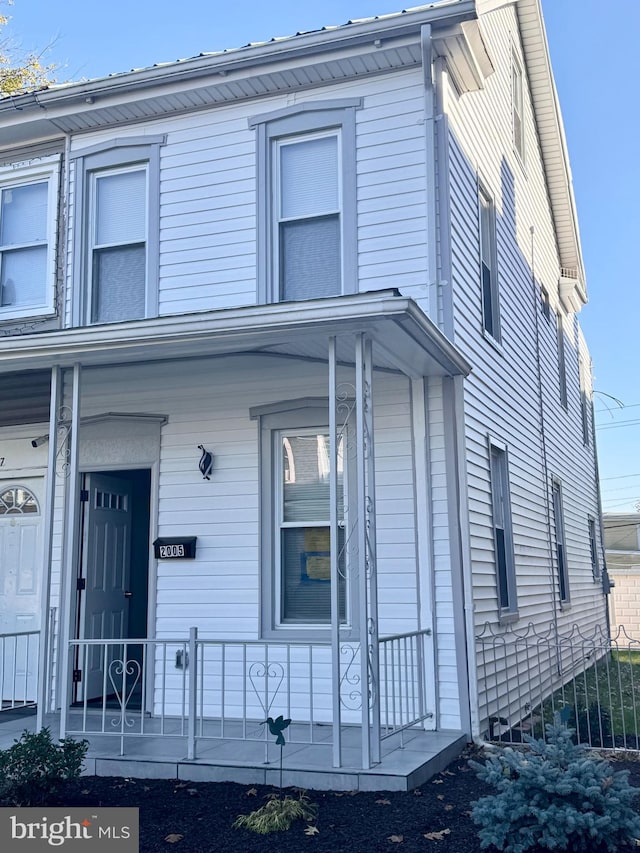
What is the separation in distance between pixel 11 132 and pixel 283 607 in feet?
19.3

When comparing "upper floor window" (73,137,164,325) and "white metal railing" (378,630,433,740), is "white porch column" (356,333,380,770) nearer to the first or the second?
"white metal railing" (378,630,433,740)

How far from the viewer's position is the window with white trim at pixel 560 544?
1301 centimetres

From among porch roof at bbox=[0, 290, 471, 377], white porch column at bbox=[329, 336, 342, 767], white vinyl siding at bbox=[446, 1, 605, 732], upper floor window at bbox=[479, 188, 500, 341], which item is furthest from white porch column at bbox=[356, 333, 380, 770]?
upper floor window at bbox=[479, 188, 500, 341]

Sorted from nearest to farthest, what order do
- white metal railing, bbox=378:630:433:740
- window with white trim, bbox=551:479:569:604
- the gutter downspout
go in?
1. white metal railing, bbox=378:630:433:740
2. the gutter downspout
3. window with white trim, bbox=551:479:569:604

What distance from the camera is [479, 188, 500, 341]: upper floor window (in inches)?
392

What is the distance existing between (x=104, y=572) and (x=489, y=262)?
546 centimetres

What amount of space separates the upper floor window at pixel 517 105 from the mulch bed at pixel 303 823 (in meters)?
9.02

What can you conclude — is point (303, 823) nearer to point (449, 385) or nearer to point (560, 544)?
point (449, 385)

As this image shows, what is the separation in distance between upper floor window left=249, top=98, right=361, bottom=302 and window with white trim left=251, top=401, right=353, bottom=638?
1.25 m

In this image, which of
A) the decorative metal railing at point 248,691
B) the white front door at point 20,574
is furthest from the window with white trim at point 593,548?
the white front door at point 20,574

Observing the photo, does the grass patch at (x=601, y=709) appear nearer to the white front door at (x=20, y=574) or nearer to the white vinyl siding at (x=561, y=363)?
the white vinyl siding at (x=561, y=363)

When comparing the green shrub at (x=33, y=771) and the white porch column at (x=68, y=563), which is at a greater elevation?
the white porch column at (x=68, y=563)

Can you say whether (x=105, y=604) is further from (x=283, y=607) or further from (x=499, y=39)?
(x=499, y=39)

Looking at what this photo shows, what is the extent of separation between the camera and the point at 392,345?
6762mm
